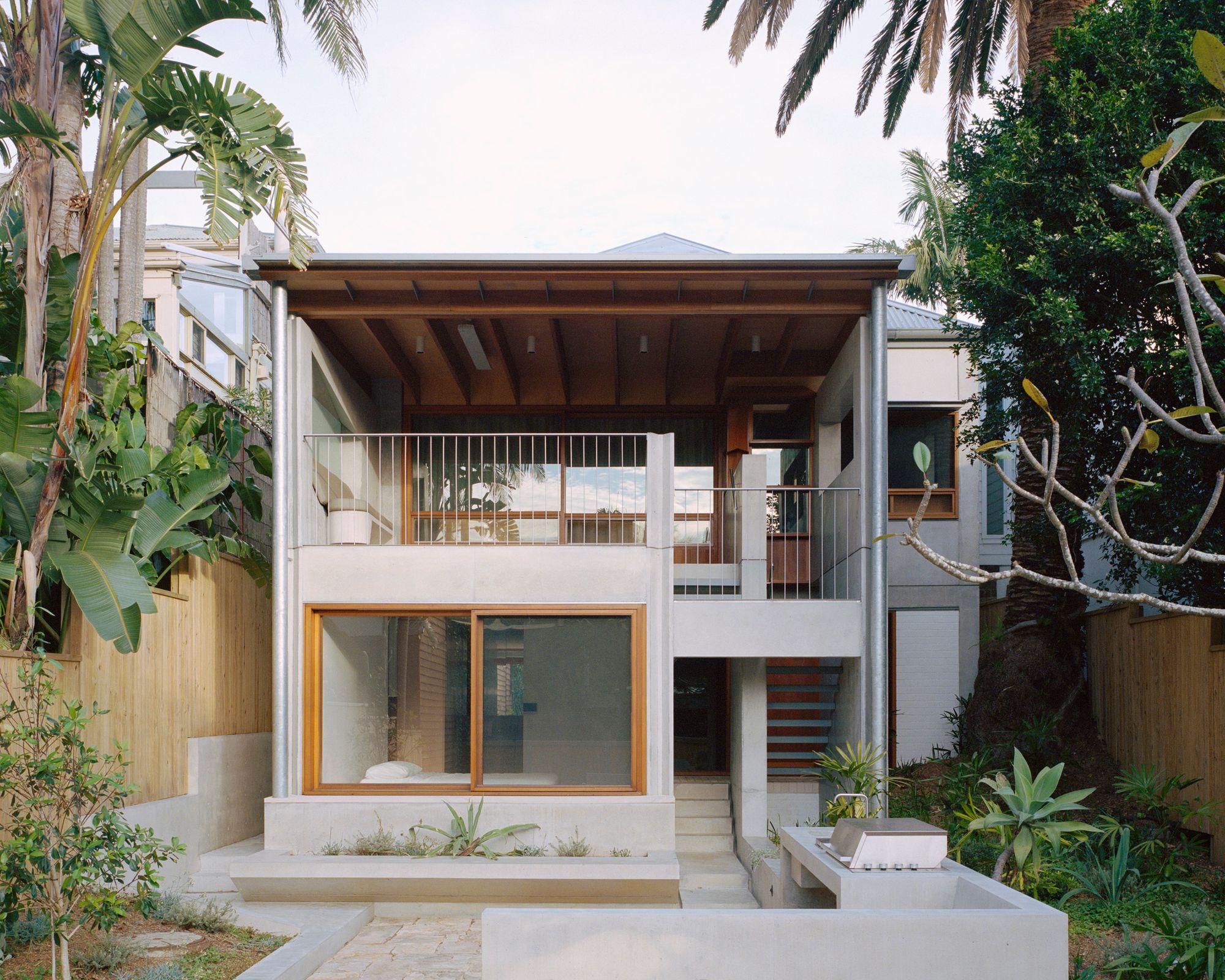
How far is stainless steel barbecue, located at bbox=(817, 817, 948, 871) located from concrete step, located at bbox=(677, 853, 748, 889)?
144 inches

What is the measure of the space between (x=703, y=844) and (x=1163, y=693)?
15.7 ft

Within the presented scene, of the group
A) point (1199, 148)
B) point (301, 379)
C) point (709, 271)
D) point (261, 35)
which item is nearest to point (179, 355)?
point (261, 35)

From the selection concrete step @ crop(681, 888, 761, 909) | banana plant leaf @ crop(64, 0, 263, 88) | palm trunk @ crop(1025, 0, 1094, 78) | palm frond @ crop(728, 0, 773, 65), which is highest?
palm frond @ crop(728, 0, 773, 65)

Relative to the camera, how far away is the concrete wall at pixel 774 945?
5125 mm

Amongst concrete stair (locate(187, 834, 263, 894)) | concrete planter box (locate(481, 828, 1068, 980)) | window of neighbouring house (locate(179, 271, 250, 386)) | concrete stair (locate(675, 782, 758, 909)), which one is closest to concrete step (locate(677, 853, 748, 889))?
concrete stair (locate(675, 782, 758, 909))

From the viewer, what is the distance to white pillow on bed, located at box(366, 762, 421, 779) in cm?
964

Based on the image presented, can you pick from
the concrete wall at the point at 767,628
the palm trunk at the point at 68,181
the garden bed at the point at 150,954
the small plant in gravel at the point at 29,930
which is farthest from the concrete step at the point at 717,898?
the palm trunk at the point at 68,181

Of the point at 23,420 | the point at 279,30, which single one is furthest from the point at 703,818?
the point at 279,30

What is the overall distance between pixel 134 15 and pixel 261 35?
843cm

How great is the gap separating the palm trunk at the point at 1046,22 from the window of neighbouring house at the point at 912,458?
4193 millimetres

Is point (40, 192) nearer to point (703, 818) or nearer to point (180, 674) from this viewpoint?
point (180, 674)

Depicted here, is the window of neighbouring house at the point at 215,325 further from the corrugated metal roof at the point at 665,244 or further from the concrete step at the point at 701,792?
the concrete step at the point at 701,792

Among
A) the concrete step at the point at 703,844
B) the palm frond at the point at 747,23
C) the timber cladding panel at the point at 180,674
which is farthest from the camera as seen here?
the palm frond at the point at 747,23

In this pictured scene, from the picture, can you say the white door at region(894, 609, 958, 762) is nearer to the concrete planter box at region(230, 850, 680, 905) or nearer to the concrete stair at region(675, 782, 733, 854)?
the concrete stair at region(675, 782, 733, 854)
